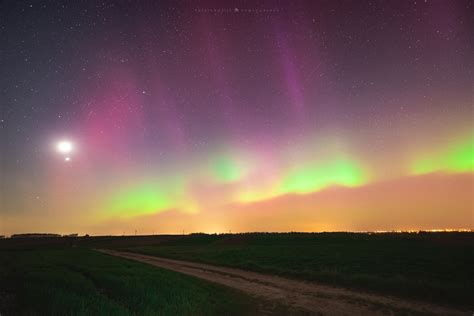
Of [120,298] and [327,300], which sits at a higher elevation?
[120,298]

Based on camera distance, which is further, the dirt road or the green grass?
the dirt road

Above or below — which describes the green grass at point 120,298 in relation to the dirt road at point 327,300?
above

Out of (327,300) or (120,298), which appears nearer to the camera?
(120,298)


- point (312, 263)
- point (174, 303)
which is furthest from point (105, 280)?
point (312, 263)

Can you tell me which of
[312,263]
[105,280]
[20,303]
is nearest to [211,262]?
[312,263]

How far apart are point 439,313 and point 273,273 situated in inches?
646

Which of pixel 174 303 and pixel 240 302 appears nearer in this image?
pixel 174 303

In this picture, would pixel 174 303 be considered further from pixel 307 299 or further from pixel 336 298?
pixel 336 298

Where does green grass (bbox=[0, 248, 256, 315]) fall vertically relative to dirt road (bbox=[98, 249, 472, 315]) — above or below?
above

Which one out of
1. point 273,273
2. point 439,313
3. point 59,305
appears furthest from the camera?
point 273,273

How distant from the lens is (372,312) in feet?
48.1

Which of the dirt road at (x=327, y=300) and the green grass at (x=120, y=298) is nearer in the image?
the green grass at (x=120, y=298)

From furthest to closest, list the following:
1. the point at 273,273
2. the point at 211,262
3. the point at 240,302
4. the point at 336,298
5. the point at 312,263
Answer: the point at 211,262, the point at 312,263, the point at 273,273, the point at 336,298, the point at 240,302

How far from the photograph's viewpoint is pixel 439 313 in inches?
566
